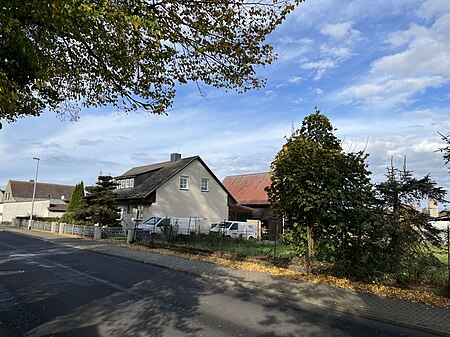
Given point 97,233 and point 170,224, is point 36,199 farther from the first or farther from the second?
point 170,224

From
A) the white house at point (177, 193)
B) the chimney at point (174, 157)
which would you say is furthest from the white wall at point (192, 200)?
the chimney at point (174, 157)

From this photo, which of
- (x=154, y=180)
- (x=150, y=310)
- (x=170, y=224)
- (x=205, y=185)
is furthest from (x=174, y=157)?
(x=150, y=310)

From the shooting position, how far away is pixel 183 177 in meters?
34.5

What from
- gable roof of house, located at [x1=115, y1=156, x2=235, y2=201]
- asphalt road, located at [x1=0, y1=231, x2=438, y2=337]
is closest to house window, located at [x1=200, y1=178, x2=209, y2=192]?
gable roof of house, located at [x1=115, y1=156, x2=235, y2=201]

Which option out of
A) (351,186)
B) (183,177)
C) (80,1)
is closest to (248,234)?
(183,177)

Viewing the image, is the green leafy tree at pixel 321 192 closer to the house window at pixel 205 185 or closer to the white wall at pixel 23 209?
the house window at pixel 205 185

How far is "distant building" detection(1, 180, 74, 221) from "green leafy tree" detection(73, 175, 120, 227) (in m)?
31.9

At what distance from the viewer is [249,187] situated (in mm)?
45531

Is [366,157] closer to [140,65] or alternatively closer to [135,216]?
[140,65]

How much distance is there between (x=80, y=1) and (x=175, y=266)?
9920 millimetres

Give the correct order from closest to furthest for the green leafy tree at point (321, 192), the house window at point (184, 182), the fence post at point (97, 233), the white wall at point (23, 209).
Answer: the green leafy tree at point (321, 192) < the fence post at point (97, 233) < the house window at point (184, 182) < the white wall at point (23, 209)

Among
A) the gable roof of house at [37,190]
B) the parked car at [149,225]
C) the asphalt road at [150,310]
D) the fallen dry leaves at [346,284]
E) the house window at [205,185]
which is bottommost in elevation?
the asphalt road at [150,310]

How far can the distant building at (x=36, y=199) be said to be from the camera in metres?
57.2

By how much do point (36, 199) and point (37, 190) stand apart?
12.8 meters
